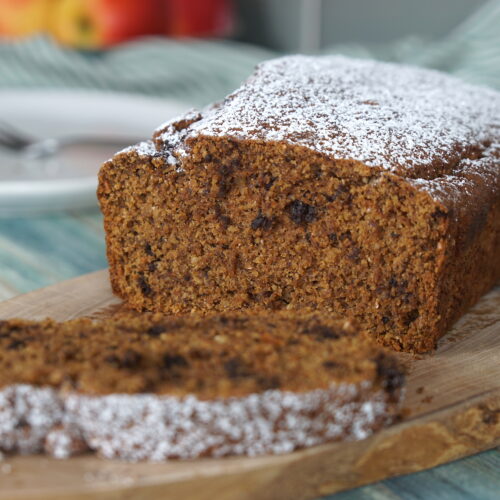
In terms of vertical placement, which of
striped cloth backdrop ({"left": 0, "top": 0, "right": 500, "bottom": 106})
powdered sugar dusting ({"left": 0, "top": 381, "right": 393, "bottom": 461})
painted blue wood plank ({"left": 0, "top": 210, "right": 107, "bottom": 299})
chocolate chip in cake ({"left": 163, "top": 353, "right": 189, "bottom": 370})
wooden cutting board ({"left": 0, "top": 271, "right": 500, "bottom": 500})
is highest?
striped cloth backdrop ({"left": 0, "top": 0, "right": 500, "bottom": 106})

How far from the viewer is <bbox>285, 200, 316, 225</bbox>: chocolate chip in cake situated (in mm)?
2623

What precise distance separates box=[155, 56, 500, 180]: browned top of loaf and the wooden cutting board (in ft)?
2.06

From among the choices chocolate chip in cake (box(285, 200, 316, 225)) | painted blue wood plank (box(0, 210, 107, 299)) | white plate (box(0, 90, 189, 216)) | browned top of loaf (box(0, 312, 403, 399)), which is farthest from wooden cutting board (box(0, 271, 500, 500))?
white plate (box(0, 90, 189, 216))

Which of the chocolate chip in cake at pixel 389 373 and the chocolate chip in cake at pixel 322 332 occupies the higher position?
the chocolate chip in cake at pixel 322 332

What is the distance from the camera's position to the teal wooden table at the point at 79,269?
2047 mm

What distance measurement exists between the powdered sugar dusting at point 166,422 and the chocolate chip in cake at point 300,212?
2.67ft

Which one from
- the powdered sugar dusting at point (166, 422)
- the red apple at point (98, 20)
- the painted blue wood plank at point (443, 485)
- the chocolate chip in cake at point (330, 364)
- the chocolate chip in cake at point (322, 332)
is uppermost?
the red apple at point (98, 20)

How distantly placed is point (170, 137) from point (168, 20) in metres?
5.16

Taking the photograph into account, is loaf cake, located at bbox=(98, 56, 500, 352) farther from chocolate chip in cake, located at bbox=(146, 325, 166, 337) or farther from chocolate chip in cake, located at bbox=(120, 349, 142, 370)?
chocolate chip in cake, located at bbox=(120, 349, 142, 370)

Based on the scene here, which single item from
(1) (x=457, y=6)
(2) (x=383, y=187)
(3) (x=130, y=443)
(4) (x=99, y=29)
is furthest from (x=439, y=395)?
(4) (x=99, y=29)

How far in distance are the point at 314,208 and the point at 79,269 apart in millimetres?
1268

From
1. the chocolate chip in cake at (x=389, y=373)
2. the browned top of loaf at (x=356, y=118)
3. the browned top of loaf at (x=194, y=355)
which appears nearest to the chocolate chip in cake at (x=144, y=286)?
the browned top of loaf at (x=356, y=118)

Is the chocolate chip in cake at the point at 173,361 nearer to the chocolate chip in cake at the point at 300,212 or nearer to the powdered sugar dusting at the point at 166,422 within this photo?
the powdered sugar dusting at the point at 166,422

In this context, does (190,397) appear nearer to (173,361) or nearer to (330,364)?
(173,361)
